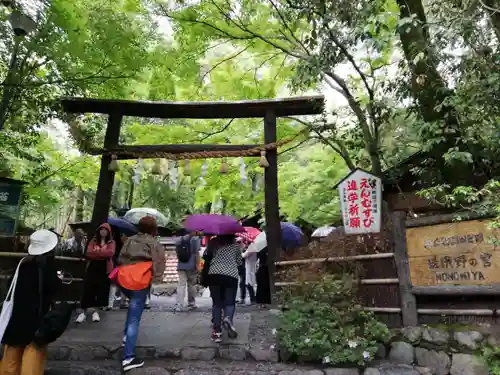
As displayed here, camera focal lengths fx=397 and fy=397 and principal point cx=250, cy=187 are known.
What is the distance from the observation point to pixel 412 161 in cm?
954

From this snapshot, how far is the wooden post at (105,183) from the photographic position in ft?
29.0

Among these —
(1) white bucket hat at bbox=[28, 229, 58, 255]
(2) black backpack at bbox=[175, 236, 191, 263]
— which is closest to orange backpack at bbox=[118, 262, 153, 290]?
(1) white bucket hat at bbox=[28, 229, 58, 255]

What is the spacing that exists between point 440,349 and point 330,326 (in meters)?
1.48

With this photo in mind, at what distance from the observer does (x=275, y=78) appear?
12336 mm

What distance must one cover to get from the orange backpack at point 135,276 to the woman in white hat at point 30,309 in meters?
0.84

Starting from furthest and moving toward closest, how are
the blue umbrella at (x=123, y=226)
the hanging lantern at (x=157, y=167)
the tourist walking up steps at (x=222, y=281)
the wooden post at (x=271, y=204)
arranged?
the hanging lantern at (x=157, y=167)
the blue umbrella at (x=123, y=226)
the wooden post at (x=271, y=204)
the tourist walking up steps at (x=222, y=281)

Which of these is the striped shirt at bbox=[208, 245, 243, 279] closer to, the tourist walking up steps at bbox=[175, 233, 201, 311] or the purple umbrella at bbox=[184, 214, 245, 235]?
the purple umbrella at bbox=[184, 214, 245, 235]

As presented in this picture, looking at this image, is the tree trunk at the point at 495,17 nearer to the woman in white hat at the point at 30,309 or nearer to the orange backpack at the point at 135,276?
the orange backpack at the point at 135,276

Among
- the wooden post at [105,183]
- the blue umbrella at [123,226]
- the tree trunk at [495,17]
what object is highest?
the tree trunk at [495,17]

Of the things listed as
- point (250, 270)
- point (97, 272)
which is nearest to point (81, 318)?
point (97, 272)

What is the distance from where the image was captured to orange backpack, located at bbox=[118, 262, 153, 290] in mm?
5316

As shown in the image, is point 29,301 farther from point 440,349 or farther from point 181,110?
point 181,110

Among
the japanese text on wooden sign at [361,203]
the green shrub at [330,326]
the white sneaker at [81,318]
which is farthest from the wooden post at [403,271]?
the white sneaker at [81,318]

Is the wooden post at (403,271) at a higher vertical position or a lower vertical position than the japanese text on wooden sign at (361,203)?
lower
